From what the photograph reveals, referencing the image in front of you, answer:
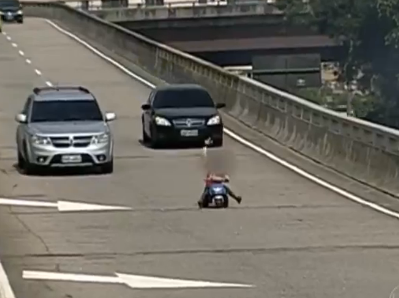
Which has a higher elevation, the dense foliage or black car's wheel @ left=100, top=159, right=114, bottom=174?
black car's wheel @ left=100, top=159, right=114, bottom=174

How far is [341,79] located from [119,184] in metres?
69.6

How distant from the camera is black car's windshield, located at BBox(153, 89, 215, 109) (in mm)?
30656

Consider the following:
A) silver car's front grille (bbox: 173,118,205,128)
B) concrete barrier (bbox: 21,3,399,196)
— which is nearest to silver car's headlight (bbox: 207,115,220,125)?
silver car's front grille (bbox: 173,118,205,128)

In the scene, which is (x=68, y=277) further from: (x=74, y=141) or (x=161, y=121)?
(x=161, y=121)

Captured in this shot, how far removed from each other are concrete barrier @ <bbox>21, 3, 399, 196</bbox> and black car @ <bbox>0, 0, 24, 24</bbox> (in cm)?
2923

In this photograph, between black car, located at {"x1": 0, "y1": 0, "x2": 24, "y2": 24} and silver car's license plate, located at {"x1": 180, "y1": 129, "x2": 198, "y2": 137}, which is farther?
black car, located at {"x1": 0, "y1": 0, "x2": 24, "y2": 24}

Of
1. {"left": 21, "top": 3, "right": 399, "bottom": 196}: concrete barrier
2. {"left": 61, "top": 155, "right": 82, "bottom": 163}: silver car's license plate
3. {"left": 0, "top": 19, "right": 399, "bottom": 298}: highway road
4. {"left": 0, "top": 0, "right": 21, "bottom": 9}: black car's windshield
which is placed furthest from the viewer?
{"left": 0, "top": 0, "right": 21, "bottom": 9}: black car's windshield

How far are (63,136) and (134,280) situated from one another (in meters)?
10.7

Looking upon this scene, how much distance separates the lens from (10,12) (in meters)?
80.7

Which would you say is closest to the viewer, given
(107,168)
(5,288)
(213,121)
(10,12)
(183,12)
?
(5,288)

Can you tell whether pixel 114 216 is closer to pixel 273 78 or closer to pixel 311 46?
pixel 273 78

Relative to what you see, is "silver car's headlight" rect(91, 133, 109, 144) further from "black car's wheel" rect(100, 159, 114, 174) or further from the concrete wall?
the concrete wall

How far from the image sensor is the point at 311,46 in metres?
93.8

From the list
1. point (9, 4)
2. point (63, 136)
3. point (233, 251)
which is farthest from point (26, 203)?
point (9, 4)
